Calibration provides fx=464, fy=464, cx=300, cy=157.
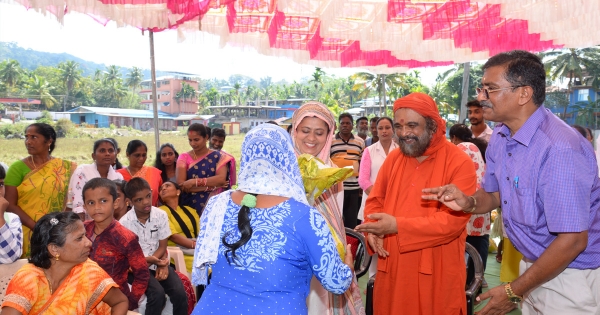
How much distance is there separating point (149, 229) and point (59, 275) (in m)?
1.21

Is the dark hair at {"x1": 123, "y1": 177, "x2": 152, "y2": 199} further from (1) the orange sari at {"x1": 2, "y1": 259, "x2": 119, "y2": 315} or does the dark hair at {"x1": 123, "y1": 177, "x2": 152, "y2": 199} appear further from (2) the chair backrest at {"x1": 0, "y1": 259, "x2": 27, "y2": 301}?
(1) the orange sari at {"x1": 2, "y1": 259, "x2": 119, "y2": 315}

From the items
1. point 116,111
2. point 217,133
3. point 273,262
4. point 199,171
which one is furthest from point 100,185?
point 116,111

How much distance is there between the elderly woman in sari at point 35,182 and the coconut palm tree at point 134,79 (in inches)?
466

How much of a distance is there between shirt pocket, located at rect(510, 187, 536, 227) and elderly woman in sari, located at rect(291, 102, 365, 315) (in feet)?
3.60

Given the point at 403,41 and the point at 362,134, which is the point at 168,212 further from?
the point at 362,134

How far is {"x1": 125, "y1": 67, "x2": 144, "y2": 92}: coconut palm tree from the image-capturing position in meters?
15.7

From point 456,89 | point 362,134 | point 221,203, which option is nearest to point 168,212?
point 221,203

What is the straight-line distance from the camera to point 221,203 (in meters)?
1.93

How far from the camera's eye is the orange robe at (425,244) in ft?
8.43

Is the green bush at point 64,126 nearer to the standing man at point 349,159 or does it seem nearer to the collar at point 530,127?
the standing man at point 349,159

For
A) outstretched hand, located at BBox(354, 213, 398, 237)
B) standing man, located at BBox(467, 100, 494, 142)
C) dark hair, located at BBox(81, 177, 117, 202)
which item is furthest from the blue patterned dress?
standing man, located at BBox(467, 100, 494, 142)

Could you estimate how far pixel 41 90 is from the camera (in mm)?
10852

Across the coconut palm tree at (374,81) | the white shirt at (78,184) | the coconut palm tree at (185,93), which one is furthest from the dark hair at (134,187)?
the coconut palm tree at (374,81)

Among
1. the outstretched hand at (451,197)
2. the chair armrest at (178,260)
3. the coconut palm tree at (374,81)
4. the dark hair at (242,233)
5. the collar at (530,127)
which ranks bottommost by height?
the chair armrest at (178,260)
